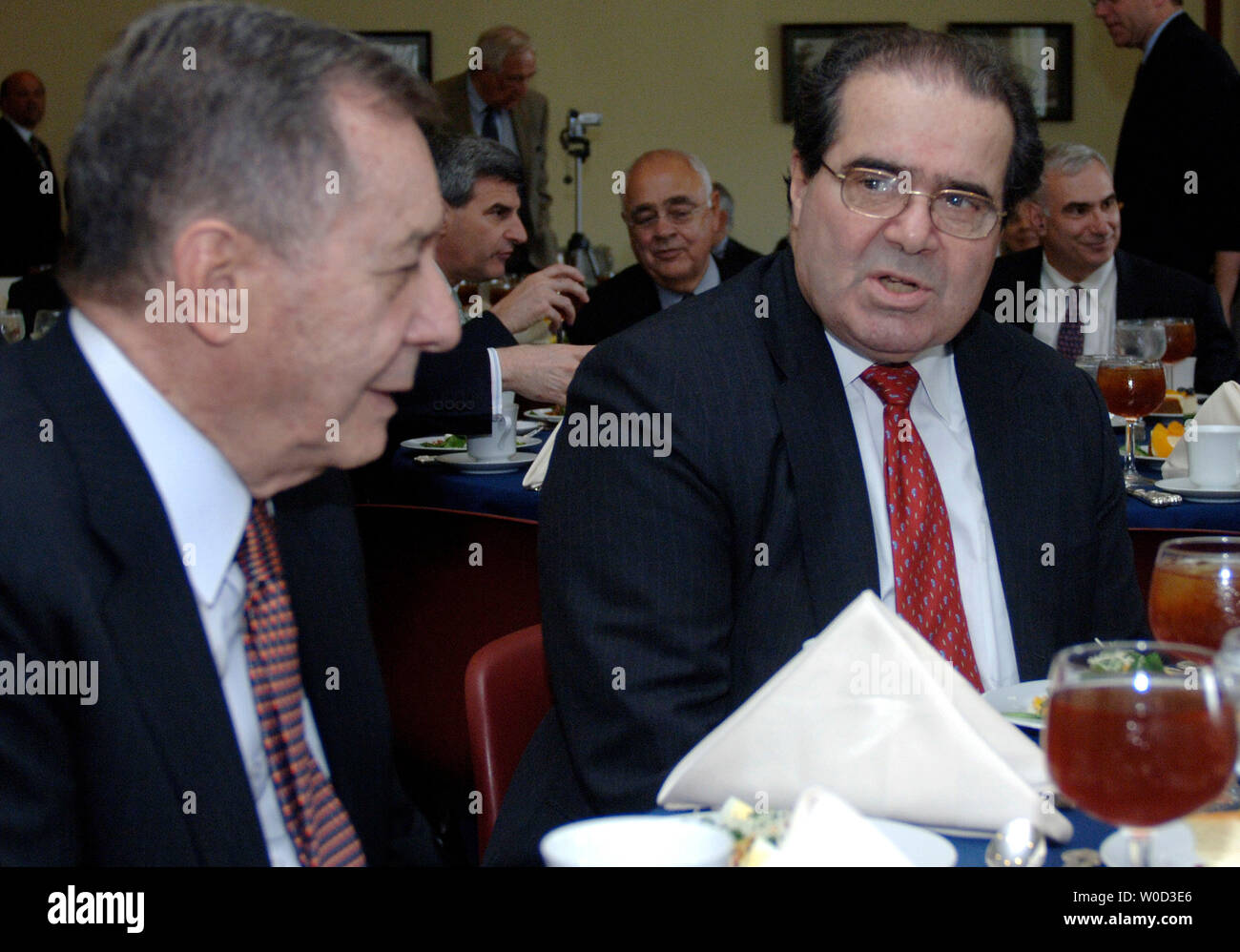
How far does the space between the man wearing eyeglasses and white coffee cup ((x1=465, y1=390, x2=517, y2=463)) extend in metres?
2.18

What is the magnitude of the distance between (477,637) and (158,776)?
1303 millimetres

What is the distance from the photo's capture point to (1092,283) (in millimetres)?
4410

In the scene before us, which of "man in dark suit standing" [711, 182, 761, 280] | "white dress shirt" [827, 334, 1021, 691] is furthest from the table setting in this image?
"man in dark suit standing" [711, 182, 761, 280]

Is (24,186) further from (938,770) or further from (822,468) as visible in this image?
(938,770)

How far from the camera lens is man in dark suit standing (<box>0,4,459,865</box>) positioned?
921mm

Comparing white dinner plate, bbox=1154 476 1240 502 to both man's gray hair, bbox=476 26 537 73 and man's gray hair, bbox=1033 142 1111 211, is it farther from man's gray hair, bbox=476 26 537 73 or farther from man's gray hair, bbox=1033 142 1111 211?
man's gray hair, bbox=476 26 537 73

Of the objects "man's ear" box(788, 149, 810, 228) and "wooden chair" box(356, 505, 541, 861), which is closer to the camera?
"man's ear" box(788, 149, 810, 228)

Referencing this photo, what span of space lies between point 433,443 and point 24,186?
5.87 meters

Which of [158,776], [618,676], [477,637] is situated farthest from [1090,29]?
[158,776]

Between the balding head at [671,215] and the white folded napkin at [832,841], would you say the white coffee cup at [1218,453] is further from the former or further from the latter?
the balding head at [671,215]

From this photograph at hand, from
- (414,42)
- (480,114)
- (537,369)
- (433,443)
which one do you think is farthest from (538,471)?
(414,42)

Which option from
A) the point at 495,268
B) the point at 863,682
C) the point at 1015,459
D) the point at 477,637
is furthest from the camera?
the point at 495,268
